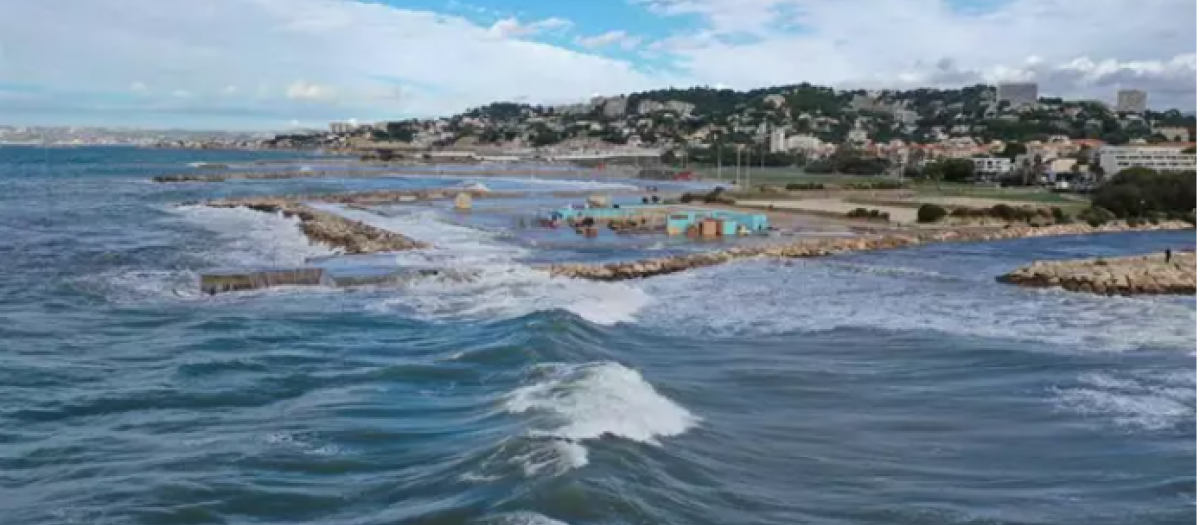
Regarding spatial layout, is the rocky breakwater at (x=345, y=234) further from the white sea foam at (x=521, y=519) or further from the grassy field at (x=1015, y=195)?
the grassy field at (x=1015, y=195)

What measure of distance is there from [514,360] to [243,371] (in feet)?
11.0

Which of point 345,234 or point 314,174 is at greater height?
A: point 345,234

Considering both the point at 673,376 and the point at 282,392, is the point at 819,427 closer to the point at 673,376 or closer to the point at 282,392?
the point at 673,376

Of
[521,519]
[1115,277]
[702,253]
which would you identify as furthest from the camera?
[702,253]

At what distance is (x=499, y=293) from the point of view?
22047mm

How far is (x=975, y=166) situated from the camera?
298ft

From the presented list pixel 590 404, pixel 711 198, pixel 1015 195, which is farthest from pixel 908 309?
pixel 1015 195

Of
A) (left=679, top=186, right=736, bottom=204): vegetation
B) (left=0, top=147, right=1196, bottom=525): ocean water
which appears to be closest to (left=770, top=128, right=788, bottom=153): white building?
(left=679, top=186, right=736, bottom=204): vegetation

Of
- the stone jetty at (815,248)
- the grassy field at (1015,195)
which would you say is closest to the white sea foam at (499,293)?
the stone jetty at (815,248)

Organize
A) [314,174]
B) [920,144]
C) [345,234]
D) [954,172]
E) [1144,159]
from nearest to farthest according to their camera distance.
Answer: [345,234]
[1144,159]
[954,172]
[314,174]
[920,144]

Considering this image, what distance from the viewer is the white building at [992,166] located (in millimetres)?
91119

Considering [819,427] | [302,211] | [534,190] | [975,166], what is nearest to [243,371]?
[819,427]

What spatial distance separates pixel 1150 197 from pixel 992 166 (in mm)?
43582

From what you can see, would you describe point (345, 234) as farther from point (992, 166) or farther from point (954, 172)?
point (992, 166)
